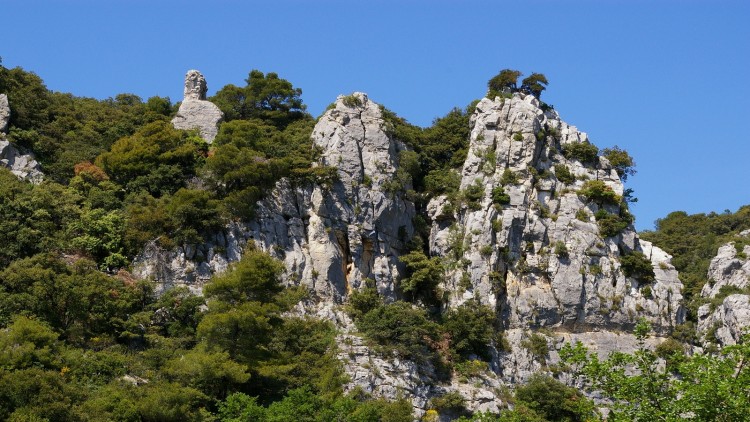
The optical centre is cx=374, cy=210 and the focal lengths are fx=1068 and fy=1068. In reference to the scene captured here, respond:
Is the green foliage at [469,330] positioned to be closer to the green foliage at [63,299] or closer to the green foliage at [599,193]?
the green foliage at [599,193]

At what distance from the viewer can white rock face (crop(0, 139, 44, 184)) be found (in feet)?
178

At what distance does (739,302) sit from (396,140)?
2053 cm

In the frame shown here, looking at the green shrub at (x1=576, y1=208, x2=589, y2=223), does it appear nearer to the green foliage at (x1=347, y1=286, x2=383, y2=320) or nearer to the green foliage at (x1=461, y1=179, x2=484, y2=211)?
the green foliage at (x1=461, y1=179, x2=484, y2=211)

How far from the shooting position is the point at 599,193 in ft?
190

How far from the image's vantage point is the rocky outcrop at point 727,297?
181 ft

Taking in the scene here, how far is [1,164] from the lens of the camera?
5422cm

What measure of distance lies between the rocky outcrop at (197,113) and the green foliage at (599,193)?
21444 mm

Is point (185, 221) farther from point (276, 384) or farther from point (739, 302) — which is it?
point (739, 302)

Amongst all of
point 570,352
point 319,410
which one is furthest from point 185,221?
point 570,352

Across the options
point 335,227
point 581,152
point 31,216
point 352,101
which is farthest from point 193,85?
point 581,152

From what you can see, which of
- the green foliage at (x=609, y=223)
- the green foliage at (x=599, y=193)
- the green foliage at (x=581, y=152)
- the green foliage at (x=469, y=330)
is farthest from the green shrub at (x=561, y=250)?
the green foliage at (x=581, y=152)

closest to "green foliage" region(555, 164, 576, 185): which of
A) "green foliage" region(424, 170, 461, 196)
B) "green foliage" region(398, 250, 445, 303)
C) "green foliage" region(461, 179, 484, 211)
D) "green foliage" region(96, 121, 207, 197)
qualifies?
"green foliage" region(461, 179, 484, 211)

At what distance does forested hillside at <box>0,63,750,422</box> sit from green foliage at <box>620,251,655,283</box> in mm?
118

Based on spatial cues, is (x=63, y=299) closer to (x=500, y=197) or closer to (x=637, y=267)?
(x=500, y=197)
